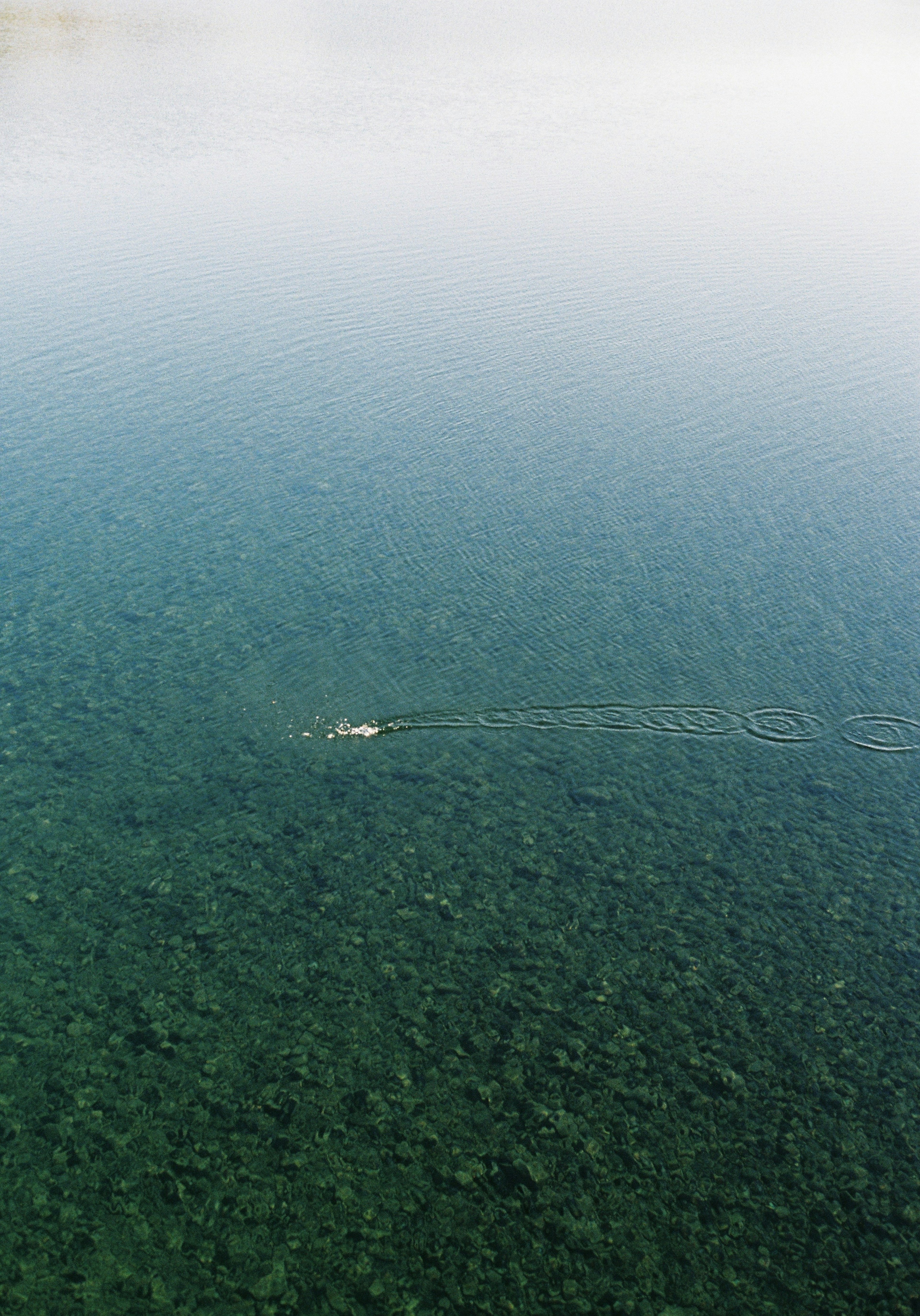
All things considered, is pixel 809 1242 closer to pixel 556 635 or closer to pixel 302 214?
pixel 556 635

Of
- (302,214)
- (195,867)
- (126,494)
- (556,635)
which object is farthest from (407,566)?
(302,214)

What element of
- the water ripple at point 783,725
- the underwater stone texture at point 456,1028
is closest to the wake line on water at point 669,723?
the water ripple at point 783,725

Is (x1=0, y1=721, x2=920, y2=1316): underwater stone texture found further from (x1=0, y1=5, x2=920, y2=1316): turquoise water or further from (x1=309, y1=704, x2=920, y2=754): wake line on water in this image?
(x1=309, y1=704, x2=920, y2=754): wake line on water

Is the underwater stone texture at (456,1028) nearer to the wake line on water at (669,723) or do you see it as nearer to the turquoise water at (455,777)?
the turquoise water at (455,777)

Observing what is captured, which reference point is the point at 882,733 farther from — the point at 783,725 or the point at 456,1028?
the point at 456,1028

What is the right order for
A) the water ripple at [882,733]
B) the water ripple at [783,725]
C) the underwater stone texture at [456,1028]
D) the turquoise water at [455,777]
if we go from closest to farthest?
the underwater stone texture at [456,1028], the turquoise water at [455,777], the water ripple at [882,733], the water ripple at [783,725]

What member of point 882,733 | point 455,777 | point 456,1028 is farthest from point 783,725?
point 456,1028

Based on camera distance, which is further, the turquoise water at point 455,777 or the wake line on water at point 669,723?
the wake line on water at point 669,723

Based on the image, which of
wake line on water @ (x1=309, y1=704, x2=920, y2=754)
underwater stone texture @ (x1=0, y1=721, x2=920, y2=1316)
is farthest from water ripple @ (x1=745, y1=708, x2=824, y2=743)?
underwater stone texture @ (x1=0, y1=721, x2=920, y2=1316)
